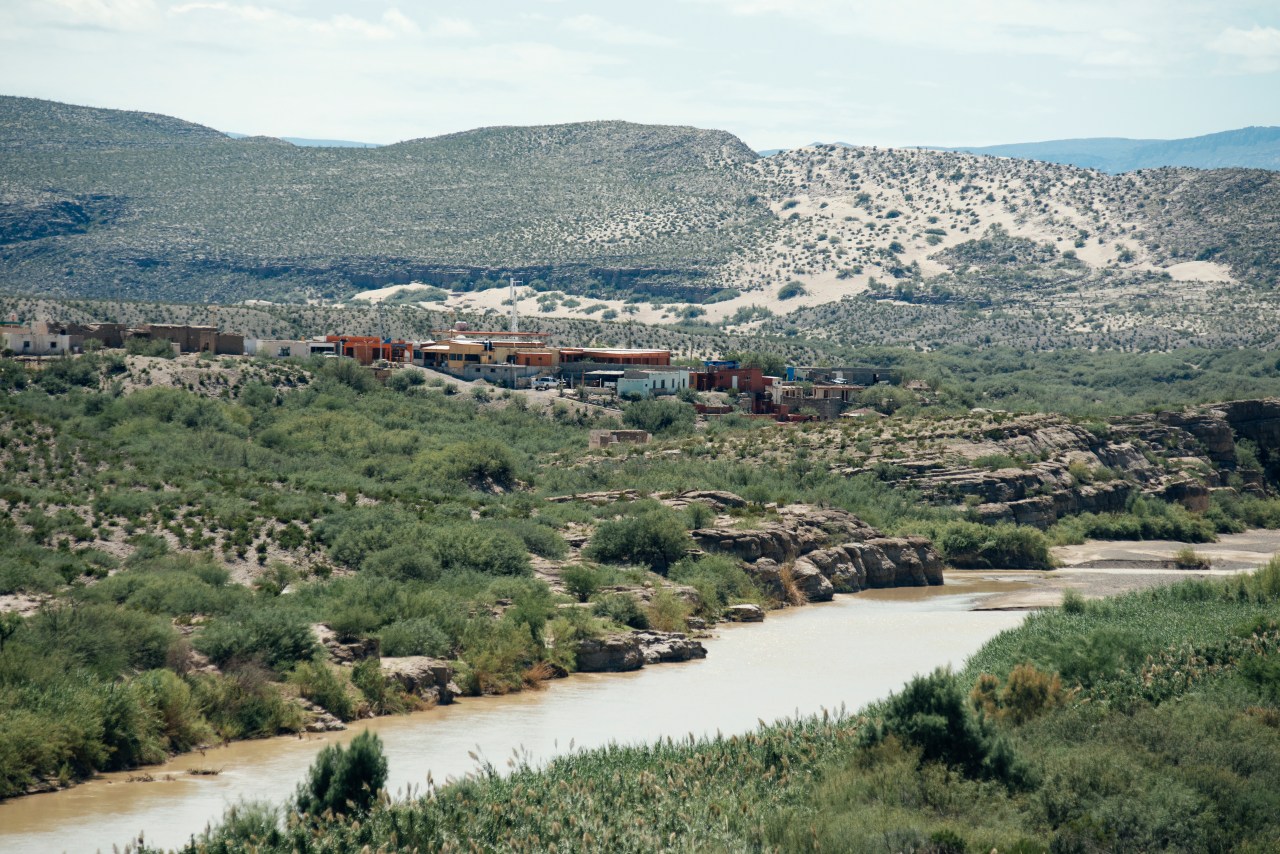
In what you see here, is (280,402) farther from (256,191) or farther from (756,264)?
(256,191)

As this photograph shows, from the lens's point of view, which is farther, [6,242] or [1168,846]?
[6,242]

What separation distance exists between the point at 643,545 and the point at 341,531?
27.2 ft

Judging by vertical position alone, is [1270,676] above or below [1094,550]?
above

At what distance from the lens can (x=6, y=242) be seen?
170 m

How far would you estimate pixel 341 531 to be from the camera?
4244 centimetres

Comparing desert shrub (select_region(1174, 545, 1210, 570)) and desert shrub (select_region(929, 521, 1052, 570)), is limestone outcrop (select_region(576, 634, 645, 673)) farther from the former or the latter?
desert shrub (select_region(1174, 545, 1210, 570))

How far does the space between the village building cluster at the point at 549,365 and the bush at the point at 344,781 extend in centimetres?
5598

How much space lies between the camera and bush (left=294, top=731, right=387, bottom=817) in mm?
20812

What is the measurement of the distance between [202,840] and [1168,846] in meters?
11.6

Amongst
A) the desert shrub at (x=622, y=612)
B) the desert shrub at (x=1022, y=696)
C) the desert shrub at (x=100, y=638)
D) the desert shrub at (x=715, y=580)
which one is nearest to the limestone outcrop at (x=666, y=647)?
the desert shrub at (x=622, y=612)

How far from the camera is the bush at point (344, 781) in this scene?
20.8m

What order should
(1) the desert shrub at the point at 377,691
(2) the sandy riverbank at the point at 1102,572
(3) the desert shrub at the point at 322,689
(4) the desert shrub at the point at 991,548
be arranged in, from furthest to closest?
(4) the desert shrub at the point at 991,548 → (2) the sandy riverbank at the point at 1102,572 → (1) the desert shrub at the point at 377,691 → (3) the desert shrub at the point at 322,689

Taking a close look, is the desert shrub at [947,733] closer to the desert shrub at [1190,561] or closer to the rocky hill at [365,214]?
the desert shrub at [1190,561]

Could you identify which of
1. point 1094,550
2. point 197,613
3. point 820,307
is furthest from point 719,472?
point 820,307
